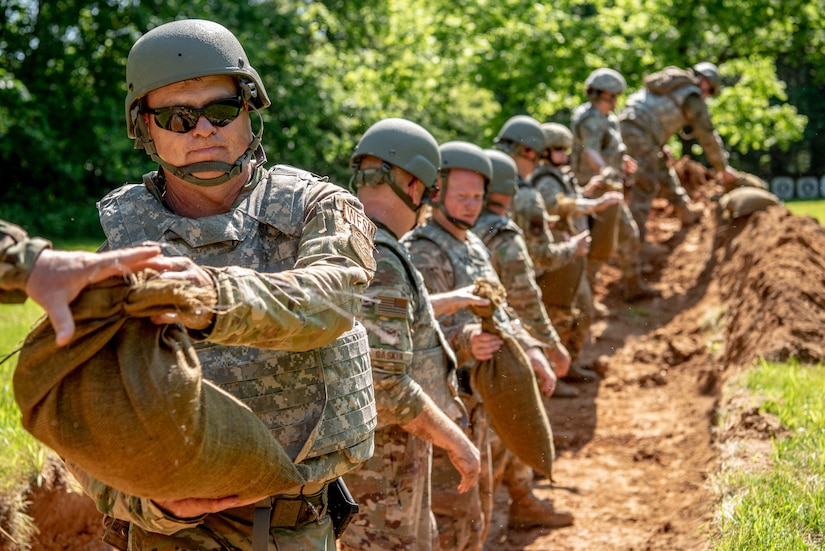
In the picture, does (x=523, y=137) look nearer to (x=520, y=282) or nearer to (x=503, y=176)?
(x=503, y=176)

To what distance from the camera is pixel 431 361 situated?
478 cm

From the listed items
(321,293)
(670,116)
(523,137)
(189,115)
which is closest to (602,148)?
(670,116)

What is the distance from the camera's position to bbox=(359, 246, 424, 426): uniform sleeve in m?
4.09

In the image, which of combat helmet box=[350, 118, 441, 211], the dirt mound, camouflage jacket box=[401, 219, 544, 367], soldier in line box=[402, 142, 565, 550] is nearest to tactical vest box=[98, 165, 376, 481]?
combat helmet box=[350, 118, 441, 211]

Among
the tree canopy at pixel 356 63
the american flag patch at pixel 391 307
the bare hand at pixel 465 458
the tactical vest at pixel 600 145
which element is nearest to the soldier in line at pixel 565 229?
the tactical vest at pixel 600 145

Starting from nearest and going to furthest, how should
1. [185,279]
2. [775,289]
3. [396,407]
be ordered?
[185,279] < [396,407] < [775,289]

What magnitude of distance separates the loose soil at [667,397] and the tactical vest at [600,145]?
6.35 ft

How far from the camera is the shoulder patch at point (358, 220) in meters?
3.01

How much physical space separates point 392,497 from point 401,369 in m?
0.64

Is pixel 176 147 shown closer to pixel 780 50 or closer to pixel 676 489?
pixel 676 489

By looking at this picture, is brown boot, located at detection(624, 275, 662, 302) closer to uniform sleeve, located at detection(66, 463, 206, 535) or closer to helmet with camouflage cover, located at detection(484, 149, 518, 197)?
helmet with camouflage cover, located at detection(484, 149, 518, 197)

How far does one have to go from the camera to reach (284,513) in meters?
3.06

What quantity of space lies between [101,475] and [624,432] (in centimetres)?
767

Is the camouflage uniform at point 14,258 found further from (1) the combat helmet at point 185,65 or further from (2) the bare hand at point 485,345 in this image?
(2) the bare hand at point 485,345
